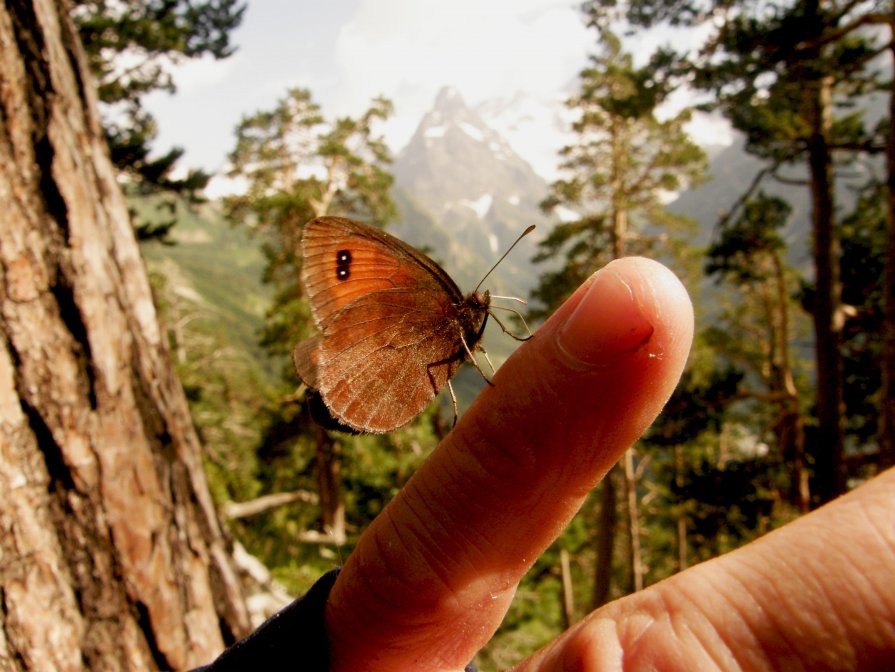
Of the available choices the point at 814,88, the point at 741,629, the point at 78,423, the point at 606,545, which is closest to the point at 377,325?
the point at 78,423

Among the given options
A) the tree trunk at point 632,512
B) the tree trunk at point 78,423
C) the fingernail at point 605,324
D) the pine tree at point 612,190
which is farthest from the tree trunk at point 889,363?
the tree trunk at point 632,512

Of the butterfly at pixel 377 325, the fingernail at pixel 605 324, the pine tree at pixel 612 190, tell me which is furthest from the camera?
the pine tree at pixel 612 190

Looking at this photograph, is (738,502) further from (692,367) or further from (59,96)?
(59,96)

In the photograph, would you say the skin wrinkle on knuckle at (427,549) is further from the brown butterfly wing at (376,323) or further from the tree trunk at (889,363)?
the tree trunk at (889,363)

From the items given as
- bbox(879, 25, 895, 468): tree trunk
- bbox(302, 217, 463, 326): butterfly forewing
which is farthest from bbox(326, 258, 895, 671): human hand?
bbox(879, 25, 895, 468): tree trunk

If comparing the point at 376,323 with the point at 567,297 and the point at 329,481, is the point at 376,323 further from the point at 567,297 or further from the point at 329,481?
the point at 329,481

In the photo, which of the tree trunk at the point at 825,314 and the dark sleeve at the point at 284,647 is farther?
the tree trunk at the point at 825,314
